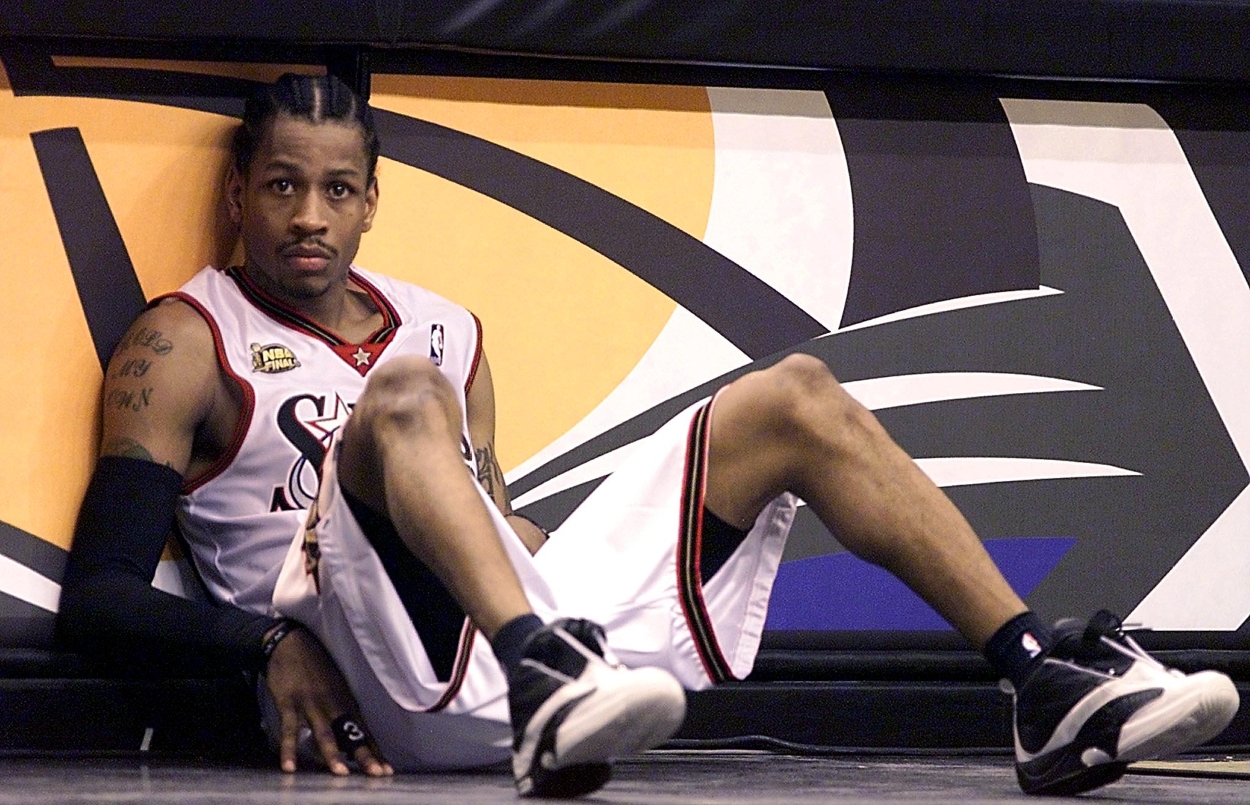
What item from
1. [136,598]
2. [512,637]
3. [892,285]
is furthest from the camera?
[892,285]

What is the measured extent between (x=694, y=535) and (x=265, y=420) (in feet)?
2.13

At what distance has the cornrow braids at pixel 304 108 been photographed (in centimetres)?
234

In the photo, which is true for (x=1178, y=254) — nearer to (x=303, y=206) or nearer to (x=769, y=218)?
(x=769, y=218)

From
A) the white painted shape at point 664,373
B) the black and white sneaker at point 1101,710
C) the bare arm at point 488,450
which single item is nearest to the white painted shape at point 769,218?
the white painted shape at point 664,373

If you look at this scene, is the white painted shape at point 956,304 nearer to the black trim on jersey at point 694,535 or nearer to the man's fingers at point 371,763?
the black trim on jersey at point 694,535

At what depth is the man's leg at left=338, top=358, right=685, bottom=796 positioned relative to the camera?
1.48m

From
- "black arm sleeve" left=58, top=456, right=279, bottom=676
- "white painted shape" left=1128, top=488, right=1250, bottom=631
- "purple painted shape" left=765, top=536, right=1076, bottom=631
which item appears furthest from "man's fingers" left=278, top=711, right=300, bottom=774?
"white painted shape" left=1128, top=488, right=1250, bottom=631

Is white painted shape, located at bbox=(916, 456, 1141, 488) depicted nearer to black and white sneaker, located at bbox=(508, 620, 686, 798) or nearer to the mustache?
the mustache

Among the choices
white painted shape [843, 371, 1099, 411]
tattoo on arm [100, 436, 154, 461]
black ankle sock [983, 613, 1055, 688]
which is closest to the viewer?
black ankle sock [983, 613, 1055, 688]

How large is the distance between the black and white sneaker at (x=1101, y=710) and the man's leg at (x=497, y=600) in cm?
46

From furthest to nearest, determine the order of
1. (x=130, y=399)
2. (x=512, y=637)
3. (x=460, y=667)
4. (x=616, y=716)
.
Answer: (x=130, y=399) → (x=460, y=667) → (x=512, y=637) → (x=616, y=716)

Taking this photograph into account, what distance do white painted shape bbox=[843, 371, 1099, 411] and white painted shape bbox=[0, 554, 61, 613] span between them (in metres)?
1.25

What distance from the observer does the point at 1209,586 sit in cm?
273

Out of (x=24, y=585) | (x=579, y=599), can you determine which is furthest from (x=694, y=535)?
(x=24, y=585)
